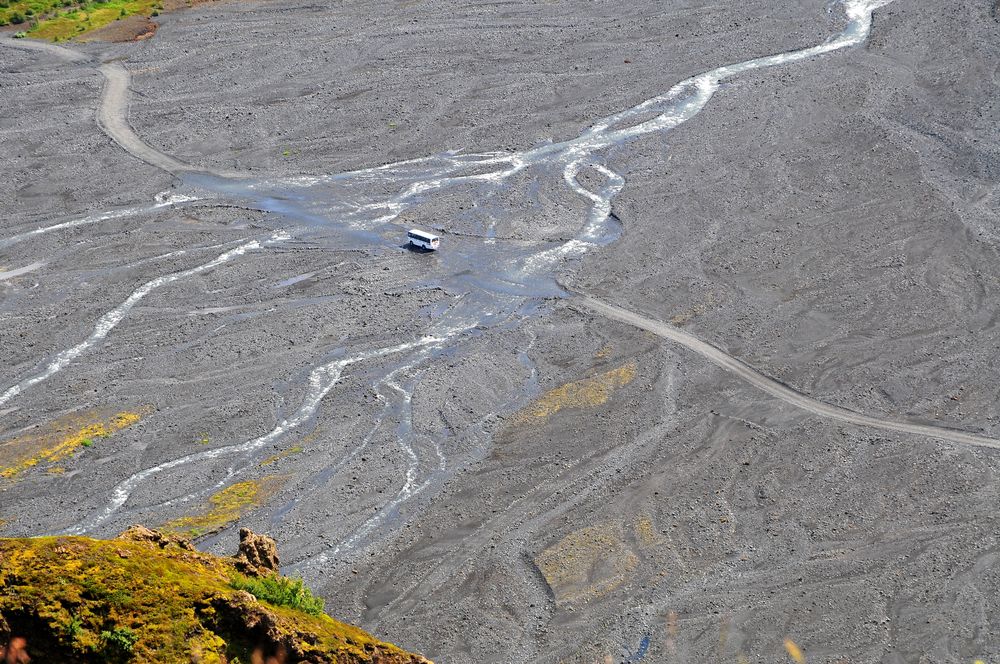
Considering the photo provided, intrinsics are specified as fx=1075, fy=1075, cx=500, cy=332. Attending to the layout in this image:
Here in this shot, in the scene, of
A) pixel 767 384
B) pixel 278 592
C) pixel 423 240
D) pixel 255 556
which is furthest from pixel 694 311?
pixel 278 592

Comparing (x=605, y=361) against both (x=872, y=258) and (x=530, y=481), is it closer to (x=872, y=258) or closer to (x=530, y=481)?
(x=530, y=481)

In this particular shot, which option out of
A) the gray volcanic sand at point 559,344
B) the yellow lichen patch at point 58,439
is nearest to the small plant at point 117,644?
the gray volcanic sand at point 559,344

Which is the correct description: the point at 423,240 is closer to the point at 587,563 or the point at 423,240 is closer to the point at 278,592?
the point at 587,563

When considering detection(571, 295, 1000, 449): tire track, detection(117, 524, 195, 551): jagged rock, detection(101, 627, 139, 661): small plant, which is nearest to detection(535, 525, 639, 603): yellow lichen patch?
detection(571, 295, 1000, 449): tire track

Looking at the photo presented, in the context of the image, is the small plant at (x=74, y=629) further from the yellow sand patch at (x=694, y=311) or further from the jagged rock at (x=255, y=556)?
the yellow sand patch at (x=694, y=311)

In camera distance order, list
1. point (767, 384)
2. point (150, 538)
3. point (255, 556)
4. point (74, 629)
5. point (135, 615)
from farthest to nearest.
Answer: point (767, 384), point (255, 556), point (150, 538), point (135, 615), point (74, 629)
